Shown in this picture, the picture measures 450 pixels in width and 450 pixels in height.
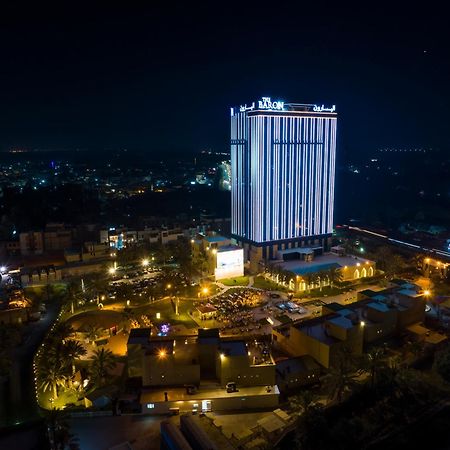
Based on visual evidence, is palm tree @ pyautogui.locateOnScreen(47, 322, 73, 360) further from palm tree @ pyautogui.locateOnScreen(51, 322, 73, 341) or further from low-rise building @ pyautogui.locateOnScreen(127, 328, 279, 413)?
low-rise building @ pyautogui.locateOnScreen(127, 328, 279, 413)

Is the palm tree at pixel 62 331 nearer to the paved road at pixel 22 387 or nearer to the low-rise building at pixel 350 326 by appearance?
the paved road at pixel 22 387

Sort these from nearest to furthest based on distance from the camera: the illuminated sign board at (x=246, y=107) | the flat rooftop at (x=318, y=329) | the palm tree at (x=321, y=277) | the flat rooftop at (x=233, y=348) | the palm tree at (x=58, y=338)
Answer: the flat rooftop at (x=233, y=348) → the palm tree at (x=58, y=338) → the flat rooftop at (x=318, y=329) → the palm tree at (x=321, y=277) → the illuminated sign board at (x=246, y=107)

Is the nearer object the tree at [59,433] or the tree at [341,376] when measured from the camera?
the tree at [59,433]

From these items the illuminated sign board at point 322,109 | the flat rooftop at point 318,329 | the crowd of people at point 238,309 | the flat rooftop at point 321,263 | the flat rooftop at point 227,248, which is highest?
the illuminated sign board at point 322,109

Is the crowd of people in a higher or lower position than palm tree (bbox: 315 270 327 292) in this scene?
lower

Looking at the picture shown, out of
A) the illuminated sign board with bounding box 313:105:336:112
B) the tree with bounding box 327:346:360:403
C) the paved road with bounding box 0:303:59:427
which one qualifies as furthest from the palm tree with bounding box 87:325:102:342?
the illuminated sign board with bounding box 313:105:336:112

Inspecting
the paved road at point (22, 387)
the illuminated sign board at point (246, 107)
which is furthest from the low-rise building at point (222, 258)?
the paved road at point (22, 387)

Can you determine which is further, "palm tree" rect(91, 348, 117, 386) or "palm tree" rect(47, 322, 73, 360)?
"palm tree" rect(47, 322, 73, 360)
